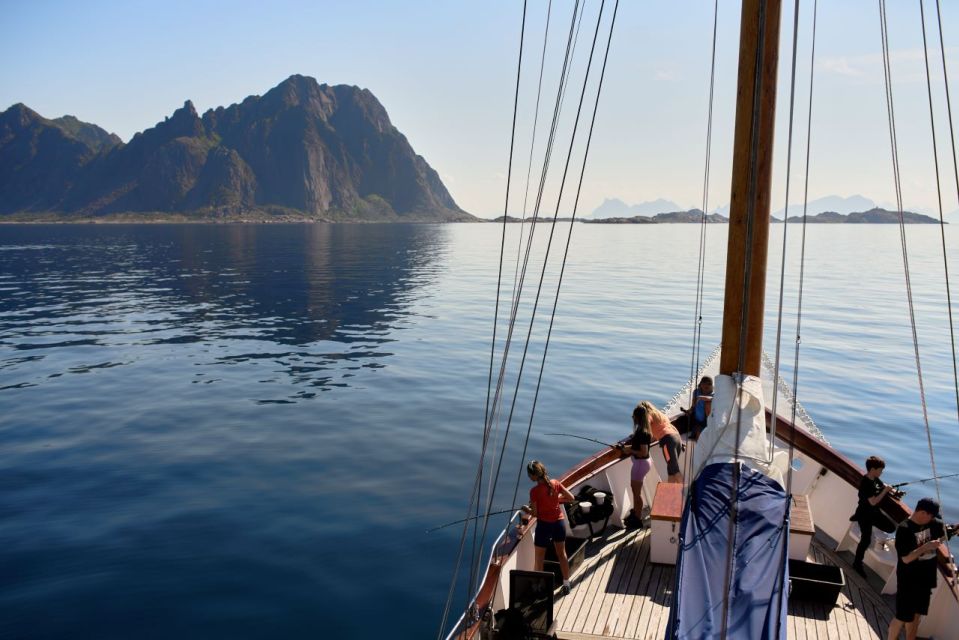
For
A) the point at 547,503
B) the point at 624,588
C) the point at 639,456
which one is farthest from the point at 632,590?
the point at 639,456

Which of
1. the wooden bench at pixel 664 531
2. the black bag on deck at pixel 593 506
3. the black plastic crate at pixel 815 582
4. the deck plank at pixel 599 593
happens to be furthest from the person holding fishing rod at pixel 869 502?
the black bag on deck at pixel 593 506

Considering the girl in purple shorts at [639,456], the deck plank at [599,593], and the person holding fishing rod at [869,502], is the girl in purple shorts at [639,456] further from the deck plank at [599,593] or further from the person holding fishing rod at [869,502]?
the person holding fishing rod at [869,502]

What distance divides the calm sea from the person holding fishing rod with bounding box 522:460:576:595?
221cm

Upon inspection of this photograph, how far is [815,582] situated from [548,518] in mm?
3193

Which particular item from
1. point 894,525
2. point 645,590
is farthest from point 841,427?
point 645,590

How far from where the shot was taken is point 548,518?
352 inches

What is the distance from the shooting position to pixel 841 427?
2002 cm

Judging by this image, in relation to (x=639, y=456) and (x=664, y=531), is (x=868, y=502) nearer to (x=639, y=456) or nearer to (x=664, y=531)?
(x=664, y=531)

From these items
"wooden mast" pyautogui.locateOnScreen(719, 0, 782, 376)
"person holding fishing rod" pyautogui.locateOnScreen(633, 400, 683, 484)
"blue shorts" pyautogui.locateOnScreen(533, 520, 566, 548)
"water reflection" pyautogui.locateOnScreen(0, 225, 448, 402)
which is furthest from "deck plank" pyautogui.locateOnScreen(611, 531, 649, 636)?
"water reflection" pyautogui.locateOnScreen(0, 225, 448, 402)

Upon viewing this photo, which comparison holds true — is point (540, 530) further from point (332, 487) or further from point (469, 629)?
point (332, 487)

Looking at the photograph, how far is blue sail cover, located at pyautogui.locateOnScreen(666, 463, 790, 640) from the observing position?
530 centimetres

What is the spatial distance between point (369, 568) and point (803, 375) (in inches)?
791

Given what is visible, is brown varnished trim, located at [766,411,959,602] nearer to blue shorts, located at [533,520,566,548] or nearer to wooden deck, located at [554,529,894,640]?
wooden deck, located at [554,529,894,640]

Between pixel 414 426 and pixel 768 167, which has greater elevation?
pixel 768 167
